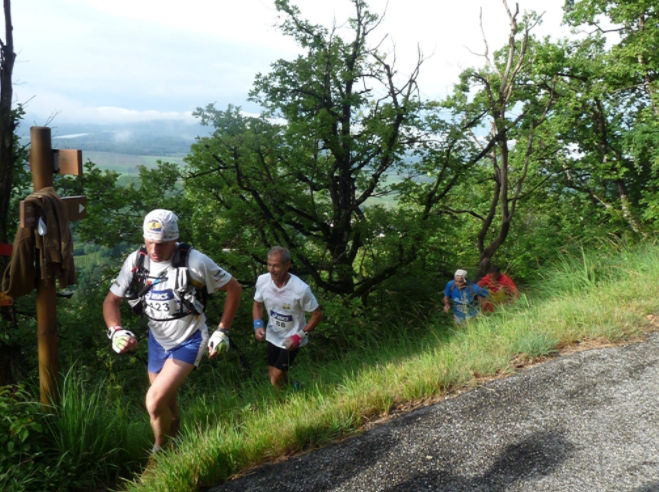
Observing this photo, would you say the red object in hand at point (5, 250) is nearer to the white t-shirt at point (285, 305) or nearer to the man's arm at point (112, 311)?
the man's arm at point (112, 311)

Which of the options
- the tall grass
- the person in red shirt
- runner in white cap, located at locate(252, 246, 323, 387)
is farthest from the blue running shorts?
the person in red shirt

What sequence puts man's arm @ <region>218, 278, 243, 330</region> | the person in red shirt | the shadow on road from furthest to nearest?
1. the person in red shirt
2. man's arm @ <region>218, 278, 243, 330</region>
3. the shadow on road

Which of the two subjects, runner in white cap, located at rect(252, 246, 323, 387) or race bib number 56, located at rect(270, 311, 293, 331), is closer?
runner in white cap, located at rect(252, 246, 323, 387)

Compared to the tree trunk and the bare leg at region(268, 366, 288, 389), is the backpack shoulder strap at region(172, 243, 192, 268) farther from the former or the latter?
the tree trunk

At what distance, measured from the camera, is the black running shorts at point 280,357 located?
5484 mm

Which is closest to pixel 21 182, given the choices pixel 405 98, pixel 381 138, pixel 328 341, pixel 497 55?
pixel 328 341

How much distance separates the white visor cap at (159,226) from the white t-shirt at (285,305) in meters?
1.79

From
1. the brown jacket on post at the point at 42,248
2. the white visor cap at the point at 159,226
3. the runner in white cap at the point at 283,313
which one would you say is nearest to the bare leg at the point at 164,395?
the white visor cap at the point at 159,226

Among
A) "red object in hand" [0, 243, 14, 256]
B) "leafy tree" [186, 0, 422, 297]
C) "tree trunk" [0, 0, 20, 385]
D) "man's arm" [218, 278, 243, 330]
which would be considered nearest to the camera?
"man's arm" [218, 278, 243, 330]

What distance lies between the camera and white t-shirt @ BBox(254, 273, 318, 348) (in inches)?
215

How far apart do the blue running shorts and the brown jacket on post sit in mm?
859

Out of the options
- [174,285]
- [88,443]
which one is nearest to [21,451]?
[88,443]

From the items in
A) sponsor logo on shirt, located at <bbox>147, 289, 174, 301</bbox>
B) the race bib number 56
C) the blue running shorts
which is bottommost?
the race bib number 56

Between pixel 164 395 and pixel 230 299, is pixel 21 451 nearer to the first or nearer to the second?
pixel 164 395
